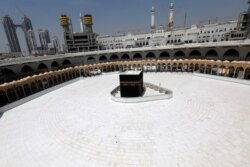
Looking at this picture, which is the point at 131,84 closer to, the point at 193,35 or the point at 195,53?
the point at 195,53

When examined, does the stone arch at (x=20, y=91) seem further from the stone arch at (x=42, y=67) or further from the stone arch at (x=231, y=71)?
the stone arch at (x=231, y=71)

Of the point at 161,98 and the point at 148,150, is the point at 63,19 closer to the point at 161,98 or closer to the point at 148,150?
the point at 161,98

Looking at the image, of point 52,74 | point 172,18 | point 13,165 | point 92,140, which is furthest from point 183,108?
point 172,18

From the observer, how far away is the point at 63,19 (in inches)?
2552

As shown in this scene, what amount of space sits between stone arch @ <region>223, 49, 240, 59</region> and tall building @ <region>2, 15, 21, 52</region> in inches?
5953

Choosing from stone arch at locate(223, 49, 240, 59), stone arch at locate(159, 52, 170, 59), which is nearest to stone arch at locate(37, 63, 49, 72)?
stone arch at locate(159, 52, 170, 59)

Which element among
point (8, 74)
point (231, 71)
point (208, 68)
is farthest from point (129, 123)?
point (8, 74)

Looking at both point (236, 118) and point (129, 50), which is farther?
point (129, 50)

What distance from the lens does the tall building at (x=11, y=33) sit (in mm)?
118000

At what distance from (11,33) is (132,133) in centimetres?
15408

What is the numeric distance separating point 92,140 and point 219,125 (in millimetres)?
9427

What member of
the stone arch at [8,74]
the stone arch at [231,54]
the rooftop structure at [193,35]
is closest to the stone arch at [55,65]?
the stone arch at [8,74]

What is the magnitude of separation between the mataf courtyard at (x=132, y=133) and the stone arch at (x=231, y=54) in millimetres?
14146

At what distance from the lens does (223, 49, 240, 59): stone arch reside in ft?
90.6
